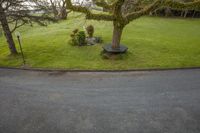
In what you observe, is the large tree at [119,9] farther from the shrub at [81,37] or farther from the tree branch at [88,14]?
the shrub at [81,37]

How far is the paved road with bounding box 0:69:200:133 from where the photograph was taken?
682 cm

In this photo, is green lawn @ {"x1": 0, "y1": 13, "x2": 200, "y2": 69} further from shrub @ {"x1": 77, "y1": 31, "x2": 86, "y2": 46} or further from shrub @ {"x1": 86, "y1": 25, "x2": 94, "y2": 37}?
shrub @ {"x1": 86, "y1": 25, "x2": 94, "y2": 37}

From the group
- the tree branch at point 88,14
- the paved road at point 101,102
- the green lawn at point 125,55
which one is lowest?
the green lawn at point 125,55

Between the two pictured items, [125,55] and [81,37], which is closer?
[125,55]

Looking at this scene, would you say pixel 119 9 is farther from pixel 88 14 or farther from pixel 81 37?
pixel 81 37

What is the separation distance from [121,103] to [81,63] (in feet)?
17.9

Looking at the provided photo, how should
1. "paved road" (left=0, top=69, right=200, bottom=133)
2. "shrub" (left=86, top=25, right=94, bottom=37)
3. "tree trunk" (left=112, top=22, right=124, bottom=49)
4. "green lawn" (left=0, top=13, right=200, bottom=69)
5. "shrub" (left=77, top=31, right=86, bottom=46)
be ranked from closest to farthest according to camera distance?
"paved road" (left=0, top=69, right=200, bottom=133) < "green lawn" (left=0, top=13, right=200, bottom=69) < "tree trunk" (left=112, top=22, right=124, bottom=49) < "shrub" (left=77, top=31, right=86, bottom=46) < "shrub" (left=86, top=25, right=94, bottom=37)

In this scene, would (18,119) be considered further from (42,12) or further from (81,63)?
(42,12)

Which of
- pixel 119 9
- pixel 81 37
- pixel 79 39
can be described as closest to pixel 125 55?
pixel 119 9

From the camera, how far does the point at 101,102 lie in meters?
8.31

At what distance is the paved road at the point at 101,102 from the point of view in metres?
6.82

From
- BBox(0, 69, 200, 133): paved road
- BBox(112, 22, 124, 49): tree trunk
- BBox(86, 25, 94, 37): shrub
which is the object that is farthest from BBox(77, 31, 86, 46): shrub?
BBox(0, 69, 200, 133): paved road

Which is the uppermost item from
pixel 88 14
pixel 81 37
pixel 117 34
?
pixel 88 14

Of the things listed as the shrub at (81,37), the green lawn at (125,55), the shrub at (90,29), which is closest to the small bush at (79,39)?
the shrub at (81,37)
